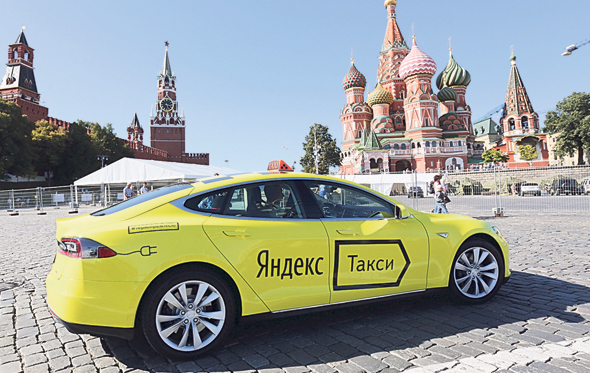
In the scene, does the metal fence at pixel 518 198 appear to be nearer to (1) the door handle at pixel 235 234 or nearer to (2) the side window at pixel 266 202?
(2) the side window at pixel 266 202

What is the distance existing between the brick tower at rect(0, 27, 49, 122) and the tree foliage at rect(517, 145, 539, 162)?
93.5 meters

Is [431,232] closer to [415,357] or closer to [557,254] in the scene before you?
[415,357]

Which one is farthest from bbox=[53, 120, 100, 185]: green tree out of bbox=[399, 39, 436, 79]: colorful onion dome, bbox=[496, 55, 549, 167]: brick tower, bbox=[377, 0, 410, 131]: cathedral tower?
bbox=[496, 55, 549, 167]: brick tower

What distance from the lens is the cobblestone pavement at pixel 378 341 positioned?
110 inches

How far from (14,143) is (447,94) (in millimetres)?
72728

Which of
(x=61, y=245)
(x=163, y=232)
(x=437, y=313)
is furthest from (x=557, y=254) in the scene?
(x=61, y=245)

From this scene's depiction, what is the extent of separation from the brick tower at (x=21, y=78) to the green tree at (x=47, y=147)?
18849 millimetres

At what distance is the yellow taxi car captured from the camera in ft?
8.95

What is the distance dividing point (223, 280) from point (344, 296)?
1.12 m

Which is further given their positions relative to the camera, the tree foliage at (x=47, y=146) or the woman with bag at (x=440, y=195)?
the tree foliage at (x=47, y=146)

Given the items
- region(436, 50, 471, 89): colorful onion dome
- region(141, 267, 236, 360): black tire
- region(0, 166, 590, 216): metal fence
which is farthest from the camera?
region(436, 50, 471, 89): colorful onion dome

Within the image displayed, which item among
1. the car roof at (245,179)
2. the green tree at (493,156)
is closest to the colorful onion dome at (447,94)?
the green tree at (493,156)

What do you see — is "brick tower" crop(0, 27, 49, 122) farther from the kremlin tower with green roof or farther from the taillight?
the taillight

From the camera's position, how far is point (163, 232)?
286cm
